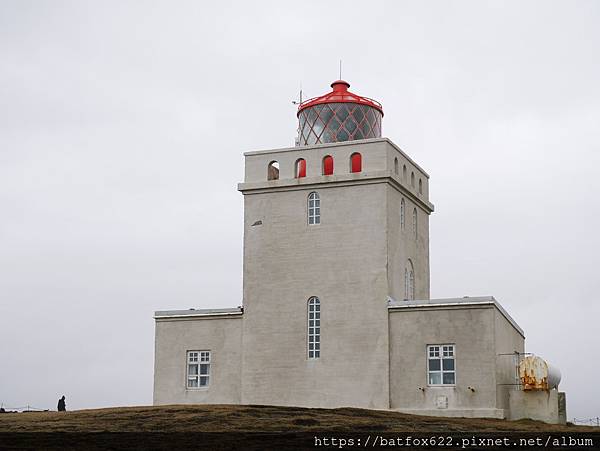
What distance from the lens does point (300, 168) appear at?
1510 inches

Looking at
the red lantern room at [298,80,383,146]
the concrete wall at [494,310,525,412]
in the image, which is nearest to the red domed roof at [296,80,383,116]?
the red lantern room at [298,80,383,146]

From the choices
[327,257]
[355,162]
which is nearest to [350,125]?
[355,162]

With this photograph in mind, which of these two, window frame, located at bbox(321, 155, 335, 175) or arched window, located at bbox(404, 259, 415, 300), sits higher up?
window frame, located at bbox(321, 155, 335, 175)

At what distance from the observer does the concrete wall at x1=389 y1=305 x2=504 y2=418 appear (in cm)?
3388

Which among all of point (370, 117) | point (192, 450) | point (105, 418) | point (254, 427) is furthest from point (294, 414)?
point (370, 117)

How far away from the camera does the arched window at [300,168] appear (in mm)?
38156

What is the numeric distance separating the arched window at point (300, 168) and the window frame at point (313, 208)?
3.01ft

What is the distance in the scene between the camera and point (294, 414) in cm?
2977

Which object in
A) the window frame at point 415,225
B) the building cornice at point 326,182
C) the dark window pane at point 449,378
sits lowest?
the dark window pane at point 449,378

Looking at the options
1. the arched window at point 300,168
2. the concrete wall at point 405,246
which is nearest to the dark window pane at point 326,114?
the arched window at point 300,168

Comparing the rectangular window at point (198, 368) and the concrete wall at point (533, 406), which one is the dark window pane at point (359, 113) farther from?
the concrete wall at point (533, 406)

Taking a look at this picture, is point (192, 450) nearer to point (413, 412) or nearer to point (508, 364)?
point (413, 412)

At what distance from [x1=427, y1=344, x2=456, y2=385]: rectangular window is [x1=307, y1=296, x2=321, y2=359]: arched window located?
4.07 metres

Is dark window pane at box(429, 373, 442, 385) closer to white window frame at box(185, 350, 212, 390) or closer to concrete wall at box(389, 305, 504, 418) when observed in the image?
concrete wall at box(389, 305, 504, 418)
